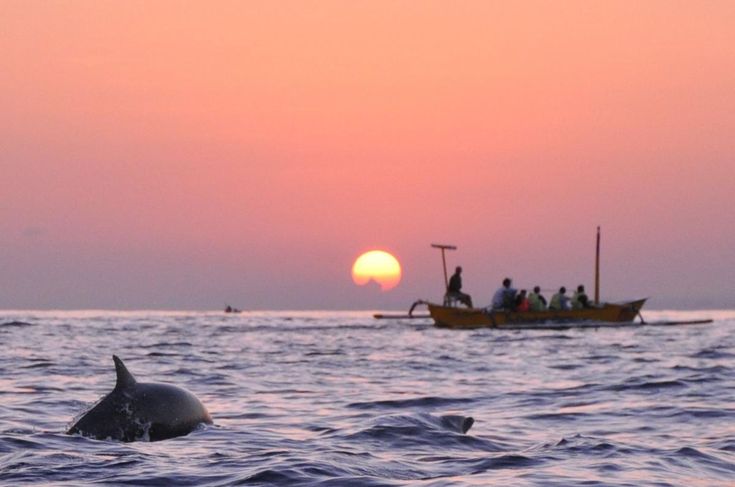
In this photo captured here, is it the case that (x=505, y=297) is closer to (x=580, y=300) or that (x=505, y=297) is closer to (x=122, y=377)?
(x=580, y=300)

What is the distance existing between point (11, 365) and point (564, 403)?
13390 mm

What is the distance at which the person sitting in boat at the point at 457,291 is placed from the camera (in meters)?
59.5

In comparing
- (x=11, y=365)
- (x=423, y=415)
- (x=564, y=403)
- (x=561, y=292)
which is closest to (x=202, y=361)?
(x=11, y=365)

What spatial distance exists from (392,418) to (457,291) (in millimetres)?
46512

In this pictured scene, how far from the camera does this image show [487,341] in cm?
4244

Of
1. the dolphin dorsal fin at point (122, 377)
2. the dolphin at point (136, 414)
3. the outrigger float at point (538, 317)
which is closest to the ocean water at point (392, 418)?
the dolphin at point (136, 414)

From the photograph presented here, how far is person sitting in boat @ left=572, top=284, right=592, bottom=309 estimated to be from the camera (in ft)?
188

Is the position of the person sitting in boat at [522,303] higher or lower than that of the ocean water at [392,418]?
higher

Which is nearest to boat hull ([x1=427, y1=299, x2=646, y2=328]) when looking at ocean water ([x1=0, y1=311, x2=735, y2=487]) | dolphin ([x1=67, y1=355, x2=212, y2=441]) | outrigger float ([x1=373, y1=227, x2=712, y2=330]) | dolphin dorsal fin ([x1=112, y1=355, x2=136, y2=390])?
outrigger float ([x1=373, y1=227, x2=712, y2=330])

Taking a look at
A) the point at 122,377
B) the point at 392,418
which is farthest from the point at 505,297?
the point at 122,377

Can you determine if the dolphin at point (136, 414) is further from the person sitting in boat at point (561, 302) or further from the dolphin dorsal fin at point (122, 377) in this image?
the person sitting in boat at point (561, 302)

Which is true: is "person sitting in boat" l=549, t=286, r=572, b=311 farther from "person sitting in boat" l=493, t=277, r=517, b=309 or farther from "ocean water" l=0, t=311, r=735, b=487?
"ocean water" l=0, t=311, r=735, b=487

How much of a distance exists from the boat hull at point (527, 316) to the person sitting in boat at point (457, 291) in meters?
1.55

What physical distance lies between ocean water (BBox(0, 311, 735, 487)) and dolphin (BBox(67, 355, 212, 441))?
11.0 inches
